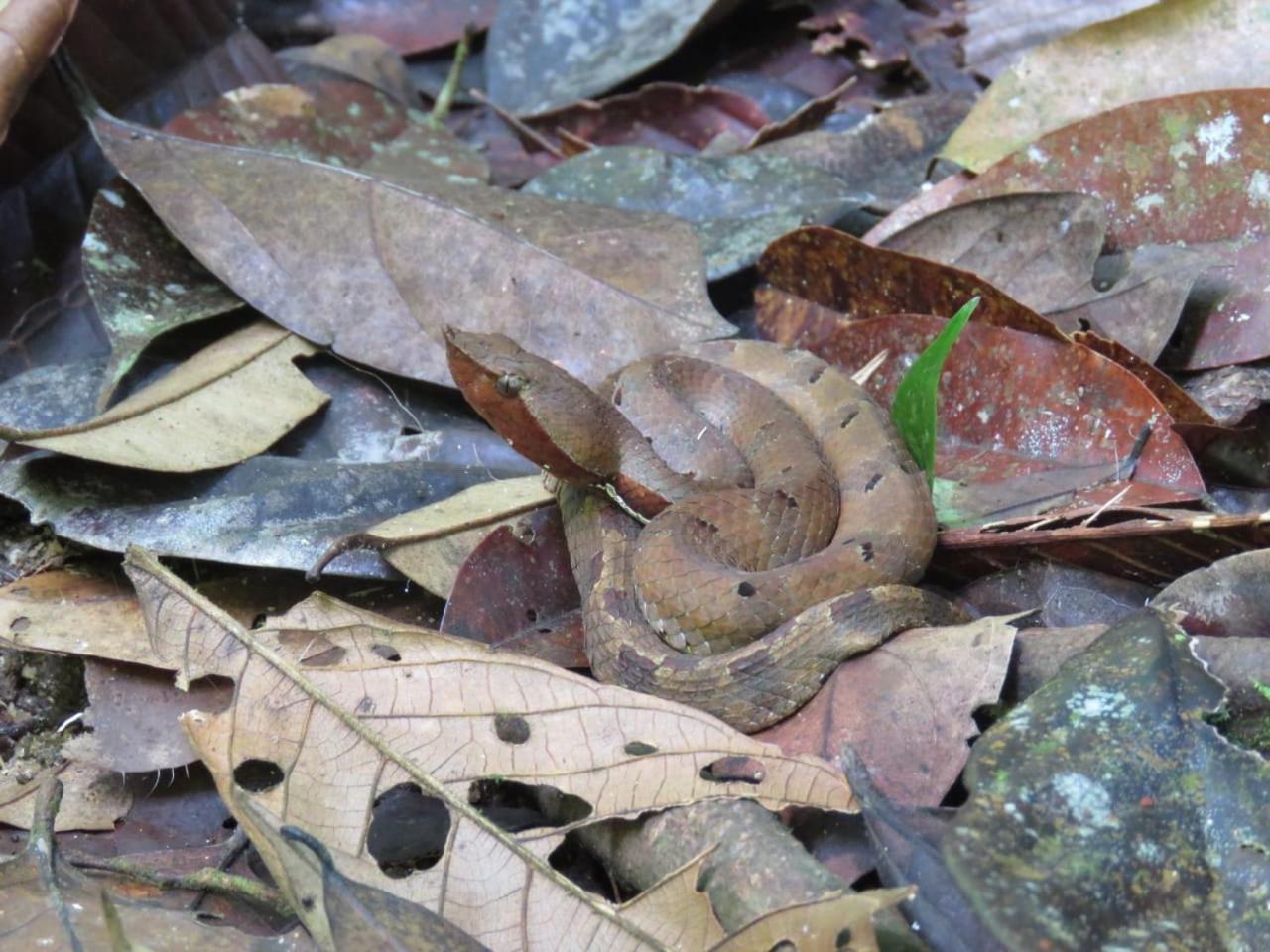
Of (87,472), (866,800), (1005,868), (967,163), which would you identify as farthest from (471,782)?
(967,163)

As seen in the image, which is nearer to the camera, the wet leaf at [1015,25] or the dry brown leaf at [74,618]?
the dry brown leaf at [74,618]

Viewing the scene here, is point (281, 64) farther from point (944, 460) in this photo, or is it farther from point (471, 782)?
point (471, 782)

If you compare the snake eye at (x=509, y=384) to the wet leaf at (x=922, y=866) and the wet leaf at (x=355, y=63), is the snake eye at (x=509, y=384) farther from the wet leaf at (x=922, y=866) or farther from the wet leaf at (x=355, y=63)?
the wet leaf at (x=355, y=63)

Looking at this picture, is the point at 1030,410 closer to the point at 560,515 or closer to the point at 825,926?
the point at 560,515

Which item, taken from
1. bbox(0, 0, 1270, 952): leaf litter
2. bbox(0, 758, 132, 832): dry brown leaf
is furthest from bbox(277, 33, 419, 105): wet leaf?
Result: bbox(0, 758, 132, 832): dry brown leaf

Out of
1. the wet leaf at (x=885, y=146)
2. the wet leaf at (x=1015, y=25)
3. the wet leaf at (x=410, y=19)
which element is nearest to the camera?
the wet leaf at (x=885, y=146)

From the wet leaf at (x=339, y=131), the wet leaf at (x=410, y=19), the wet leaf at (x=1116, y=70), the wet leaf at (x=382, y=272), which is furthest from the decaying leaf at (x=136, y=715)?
the wet leaf at (x=410, y=19)

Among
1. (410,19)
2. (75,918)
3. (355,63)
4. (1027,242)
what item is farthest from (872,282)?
(410,19)
